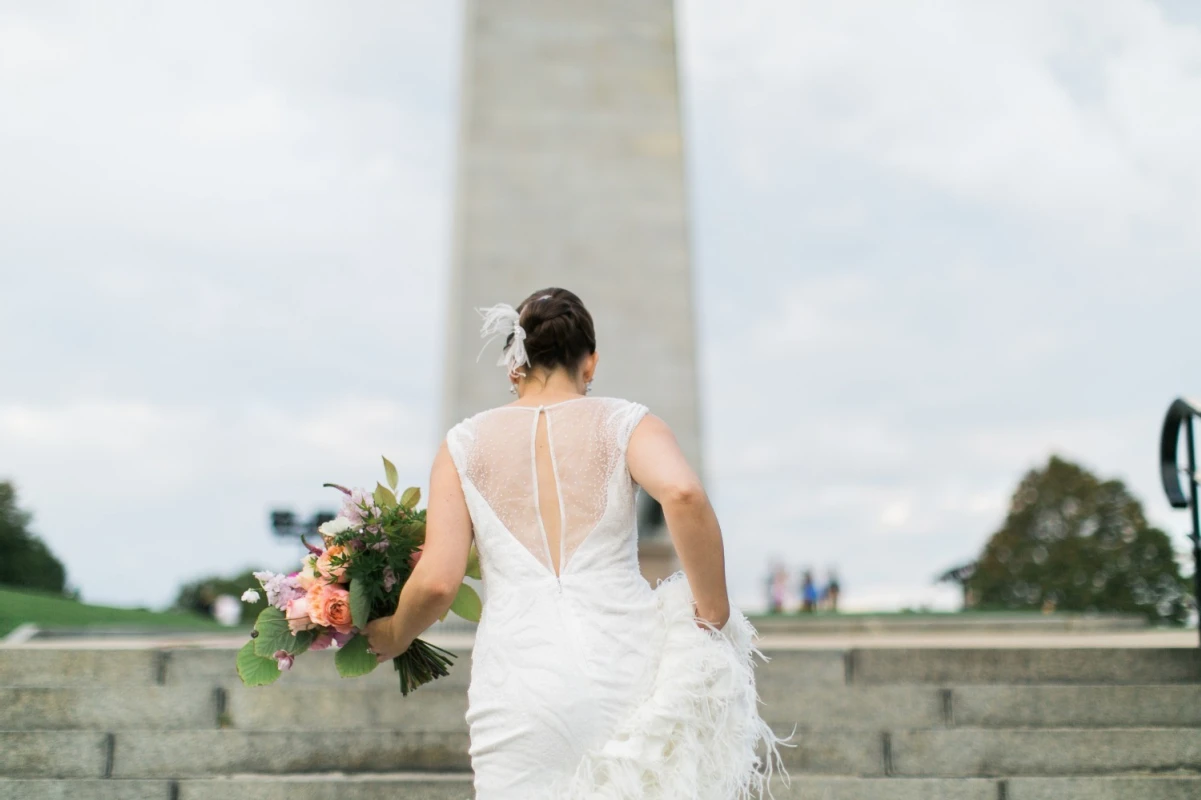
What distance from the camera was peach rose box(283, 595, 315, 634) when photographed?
3373mm

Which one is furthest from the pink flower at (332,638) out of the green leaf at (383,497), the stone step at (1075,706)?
the stone step at (1075,706)

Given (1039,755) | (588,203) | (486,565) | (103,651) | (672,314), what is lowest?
(1039,755)

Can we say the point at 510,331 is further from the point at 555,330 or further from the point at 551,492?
the point at 551,492

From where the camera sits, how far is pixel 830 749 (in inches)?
208

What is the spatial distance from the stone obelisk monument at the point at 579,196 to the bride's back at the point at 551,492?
12.6 meters

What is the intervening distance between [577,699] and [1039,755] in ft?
10.3

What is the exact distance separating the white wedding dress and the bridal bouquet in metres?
0.41

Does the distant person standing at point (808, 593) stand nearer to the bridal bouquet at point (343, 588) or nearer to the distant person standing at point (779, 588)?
the distant person standing at point (779, 588)

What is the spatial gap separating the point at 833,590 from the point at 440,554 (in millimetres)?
22802

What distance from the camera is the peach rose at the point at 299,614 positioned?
3373 mm

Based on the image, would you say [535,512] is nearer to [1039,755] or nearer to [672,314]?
[1039,755]

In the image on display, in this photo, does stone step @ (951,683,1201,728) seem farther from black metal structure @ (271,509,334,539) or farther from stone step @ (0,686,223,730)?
black metal structure @ (271,509,334,539)

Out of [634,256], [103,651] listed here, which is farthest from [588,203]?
[103,651]

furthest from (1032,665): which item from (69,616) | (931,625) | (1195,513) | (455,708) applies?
(69,616)
